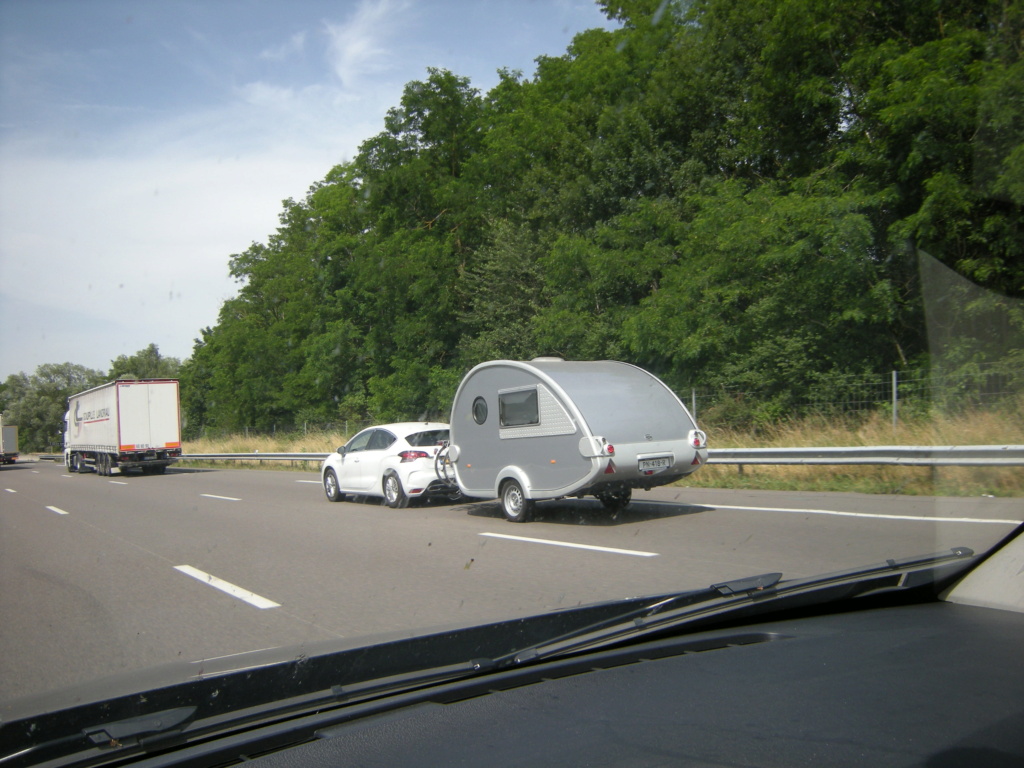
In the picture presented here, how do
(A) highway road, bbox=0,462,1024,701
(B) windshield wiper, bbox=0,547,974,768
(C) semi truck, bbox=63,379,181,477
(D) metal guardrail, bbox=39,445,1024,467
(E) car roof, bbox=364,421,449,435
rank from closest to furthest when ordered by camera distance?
(B) windshield wiper, bbox=0,547,974,768 < (A) highway road, bbox=0,462,1024,701 < (D) metal guardrail, bbox=39,445,1024,467 < (E) car roof, bbox=364,421,449,435 < (C) semi truck, bbox=63,379,181,477

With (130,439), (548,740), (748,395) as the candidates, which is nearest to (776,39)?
(748,395)

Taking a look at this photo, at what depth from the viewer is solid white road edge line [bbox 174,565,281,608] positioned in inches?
276

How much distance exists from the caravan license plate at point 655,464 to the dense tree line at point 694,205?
992cm

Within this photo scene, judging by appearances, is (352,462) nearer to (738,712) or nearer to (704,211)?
(704,211)

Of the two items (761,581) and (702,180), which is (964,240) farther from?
(761,581)

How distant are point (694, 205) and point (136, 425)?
22.7m

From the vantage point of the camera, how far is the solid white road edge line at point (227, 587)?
7.02m

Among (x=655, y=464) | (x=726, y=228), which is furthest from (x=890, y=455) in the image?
(x=726, y=228)

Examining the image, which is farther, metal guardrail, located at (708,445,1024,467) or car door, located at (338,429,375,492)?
car door, located at (338,429,375,492)

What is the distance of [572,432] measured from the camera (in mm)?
10648

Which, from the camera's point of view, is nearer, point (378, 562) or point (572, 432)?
point (378, 562)

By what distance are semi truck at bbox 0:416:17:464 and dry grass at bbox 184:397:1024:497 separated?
56715mm

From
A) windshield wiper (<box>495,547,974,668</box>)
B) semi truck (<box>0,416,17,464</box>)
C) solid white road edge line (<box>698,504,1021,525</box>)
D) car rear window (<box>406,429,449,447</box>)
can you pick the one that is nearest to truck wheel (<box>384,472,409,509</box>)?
car rear window (<box>406,429,449,447</box>)

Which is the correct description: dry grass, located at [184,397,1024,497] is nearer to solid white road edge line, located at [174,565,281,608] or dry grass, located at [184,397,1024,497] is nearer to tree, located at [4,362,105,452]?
solid white road edge line, located at [174,565,281,608]
